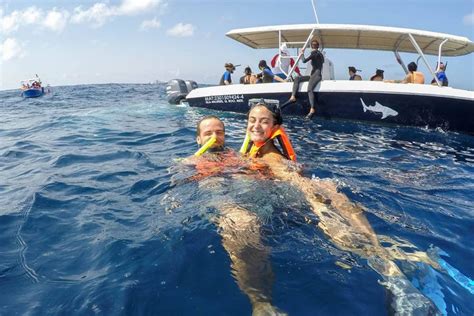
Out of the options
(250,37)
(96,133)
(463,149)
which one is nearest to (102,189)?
(96,133)

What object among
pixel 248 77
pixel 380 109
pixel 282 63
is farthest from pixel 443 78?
pixel 248 77

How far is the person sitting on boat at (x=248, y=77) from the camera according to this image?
13.6 meters

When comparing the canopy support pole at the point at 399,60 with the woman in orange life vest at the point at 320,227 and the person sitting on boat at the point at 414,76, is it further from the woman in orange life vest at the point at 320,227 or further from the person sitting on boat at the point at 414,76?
the woman in orange life vest at the point at 320,227

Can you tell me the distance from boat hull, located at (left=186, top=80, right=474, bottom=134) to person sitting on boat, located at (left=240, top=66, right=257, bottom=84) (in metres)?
1.37

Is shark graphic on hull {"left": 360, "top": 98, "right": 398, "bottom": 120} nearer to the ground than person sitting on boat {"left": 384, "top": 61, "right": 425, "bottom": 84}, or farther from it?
nearer to the ground

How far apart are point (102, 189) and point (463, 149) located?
7.72m

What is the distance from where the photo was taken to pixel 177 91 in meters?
15.8

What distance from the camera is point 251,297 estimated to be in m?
2.41

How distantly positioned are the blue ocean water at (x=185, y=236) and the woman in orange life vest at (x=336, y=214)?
0.09 meters

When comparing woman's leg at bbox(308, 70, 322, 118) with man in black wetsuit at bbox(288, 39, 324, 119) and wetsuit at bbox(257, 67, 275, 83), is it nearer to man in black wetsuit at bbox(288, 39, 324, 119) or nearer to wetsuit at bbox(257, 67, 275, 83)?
man in black wetsuit at bbox(288, 39, 324, 119)

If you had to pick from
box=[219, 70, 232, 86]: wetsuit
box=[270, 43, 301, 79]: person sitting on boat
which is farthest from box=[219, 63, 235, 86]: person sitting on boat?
box=[270, 43, 301, 79]: person sitting on boat

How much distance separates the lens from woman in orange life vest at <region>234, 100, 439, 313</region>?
253 cm

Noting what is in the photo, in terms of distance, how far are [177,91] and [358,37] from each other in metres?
7.66

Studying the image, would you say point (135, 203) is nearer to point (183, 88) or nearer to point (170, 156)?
point (170, 156)
